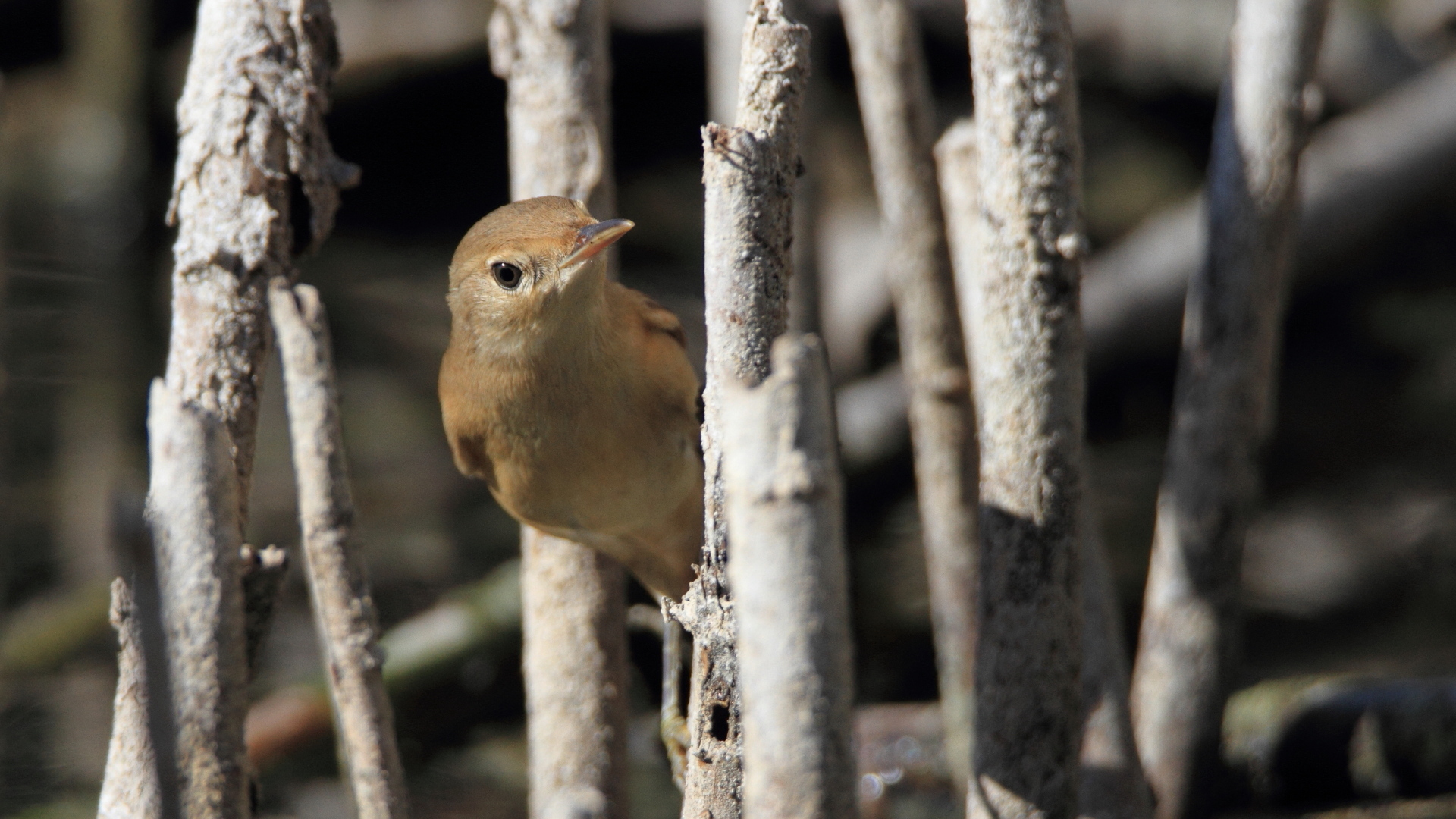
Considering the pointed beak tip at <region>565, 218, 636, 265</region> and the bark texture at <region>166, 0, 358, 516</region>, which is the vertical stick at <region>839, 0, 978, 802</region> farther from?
the bark texture at <region>166, 0, 358, 516</region>

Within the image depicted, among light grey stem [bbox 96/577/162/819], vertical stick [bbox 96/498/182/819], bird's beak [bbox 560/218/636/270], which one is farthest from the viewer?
bird's beak [bbox 560/218/636/270]

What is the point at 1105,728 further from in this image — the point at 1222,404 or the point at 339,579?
the point at 339,579

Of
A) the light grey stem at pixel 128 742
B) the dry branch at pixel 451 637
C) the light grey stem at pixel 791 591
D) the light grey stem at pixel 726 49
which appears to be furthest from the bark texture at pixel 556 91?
the dry branch at pixel 451 637

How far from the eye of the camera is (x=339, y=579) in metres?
1.96

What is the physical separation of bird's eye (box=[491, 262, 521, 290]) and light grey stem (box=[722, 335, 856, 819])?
1219mm

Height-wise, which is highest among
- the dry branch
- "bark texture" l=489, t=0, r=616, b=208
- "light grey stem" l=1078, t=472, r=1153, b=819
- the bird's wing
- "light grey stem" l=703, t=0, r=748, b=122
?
"light grey stem" l=703, t=0, r=748, b=122

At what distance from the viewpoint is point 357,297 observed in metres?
6.39

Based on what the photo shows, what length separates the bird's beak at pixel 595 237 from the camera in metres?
2.23

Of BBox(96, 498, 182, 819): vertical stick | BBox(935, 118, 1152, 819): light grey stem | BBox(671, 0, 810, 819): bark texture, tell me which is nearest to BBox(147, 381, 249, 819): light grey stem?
BBox(96, 498, 182, 819): vertical stick

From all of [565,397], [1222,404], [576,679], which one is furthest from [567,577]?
[1222,404]

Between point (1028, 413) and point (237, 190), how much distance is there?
1.13 m

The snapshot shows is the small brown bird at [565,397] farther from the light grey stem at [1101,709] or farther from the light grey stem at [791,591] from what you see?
the light grey stem at [791,591]

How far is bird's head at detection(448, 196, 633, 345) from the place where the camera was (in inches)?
89.5

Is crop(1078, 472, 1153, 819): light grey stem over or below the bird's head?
below
